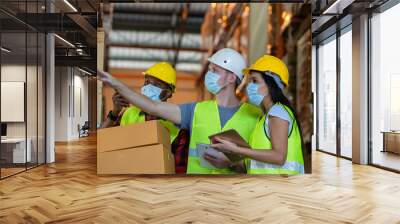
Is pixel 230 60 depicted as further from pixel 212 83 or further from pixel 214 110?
pixel 214 110

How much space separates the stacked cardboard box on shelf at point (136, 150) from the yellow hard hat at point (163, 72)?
25.7 inches

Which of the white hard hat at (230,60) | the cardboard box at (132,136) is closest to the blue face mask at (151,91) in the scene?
the cardboard box at (132,136)

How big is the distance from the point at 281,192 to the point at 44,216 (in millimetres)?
2699

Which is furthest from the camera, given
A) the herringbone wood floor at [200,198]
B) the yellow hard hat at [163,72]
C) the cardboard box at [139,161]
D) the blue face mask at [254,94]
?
the yellow hard hat at [163,72]

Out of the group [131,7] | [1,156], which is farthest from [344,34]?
[1,156]

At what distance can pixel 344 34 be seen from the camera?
9.69 m

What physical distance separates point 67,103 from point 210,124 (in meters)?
11.6

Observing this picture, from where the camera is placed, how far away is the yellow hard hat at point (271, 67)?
6.11m

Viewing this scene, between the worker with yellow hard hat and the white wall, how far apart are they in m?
10.7

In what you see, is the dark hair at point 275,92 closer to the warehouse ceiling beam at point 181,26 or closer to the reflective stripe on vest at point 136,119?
the warehouse ceiling beam at point 181,26

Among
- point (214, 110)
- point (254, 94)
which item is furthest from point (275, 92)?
point (214, 110)

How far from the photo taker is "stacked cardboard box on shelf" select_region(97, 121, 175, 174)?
605cm

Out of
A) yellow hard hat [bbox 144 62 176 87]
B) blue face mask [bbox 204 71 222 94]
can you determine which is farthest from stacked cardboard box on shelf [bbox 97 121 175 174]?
blue face mask [bbox 204 71 222 94]

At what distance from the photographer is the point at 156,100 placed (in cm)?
619
